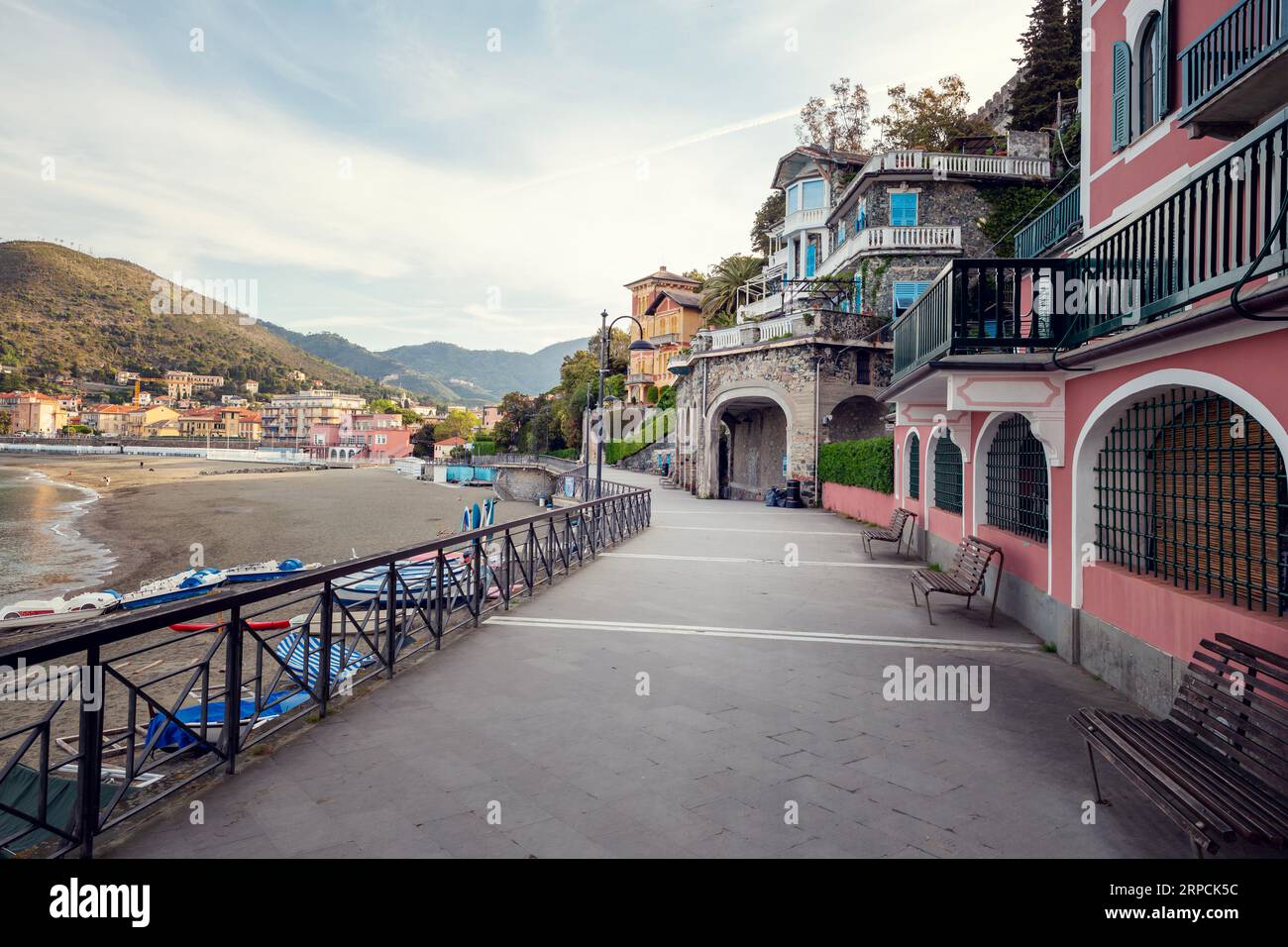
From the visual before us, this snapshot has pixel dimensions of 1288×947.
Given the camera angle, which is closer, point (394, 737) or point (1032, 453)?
point (394, 737)

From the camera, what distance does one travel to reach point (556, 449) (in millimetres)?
68500

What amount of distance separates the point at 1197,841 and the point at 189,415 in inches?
6931

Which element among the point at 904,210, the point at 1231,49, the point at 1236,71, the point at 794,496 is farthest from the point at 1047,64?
the point at 1236,71

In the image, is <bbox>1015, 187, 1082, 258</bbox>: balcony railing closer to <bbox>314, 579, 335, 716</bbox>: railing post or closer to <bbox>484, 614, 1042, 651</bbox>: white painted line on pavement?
<bbox>484, 614, 1042, 651</bbox>: white painted line on pavement

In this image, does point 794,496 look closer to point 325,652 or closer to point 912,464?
point 912,464

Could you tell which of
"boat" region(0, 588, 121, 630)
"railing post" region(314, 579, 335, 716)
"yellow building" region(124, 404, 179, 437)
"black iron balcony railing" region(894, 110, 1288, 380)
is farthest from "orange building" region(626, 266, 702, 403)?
"yellow building" region(124, 404, 179, 437)

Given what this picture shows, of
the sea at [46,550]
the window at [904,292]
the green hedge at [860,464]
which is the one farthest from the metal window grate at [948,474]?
the sea at [46,550]

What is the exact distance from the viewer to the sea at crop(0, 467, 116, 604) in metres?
19.9

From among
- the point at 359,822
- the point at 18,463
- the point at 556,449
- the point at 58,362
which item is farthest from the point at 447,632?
the point at 58,362

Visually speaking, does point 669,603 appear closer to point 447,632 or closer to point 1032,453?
point 447,632

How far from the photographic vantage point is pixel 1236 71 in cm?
492

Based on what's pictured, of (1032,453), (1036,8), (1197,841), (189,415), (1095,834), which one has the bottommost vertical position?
(1095,834)

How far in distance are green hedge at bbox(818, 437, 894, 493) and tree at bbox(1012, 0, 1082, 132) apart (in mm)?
19463

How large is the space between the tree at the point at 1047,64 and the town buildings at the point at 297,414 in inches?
5864
